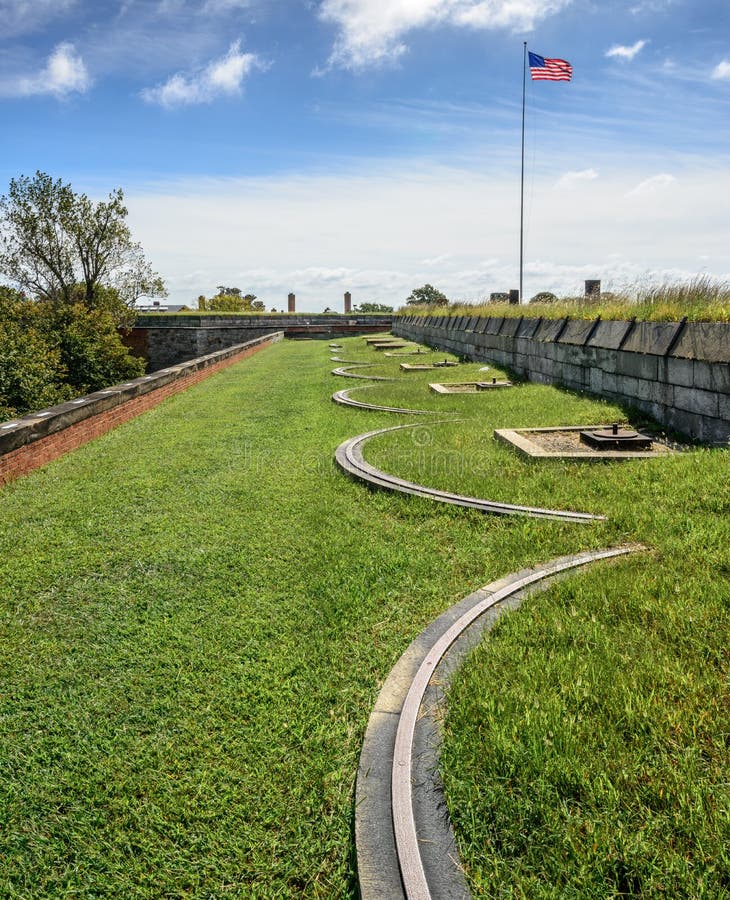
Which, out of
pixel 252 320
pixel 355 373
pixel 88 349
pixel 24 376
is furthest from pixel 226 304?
pixel 355 373

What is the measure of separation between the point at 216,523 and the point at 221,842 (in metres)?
2.85

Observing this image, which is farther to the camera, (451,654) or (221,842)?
(451,654)

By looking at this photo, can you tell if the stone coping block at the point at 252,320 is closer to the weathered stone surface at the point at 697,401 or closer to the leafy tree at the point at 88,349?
the leafy tree at the point at 88,349

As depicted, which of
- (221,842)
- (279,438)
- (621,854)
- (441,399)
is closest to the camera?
(621,854)

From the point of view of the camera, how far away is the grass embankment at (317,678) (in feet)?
6.28

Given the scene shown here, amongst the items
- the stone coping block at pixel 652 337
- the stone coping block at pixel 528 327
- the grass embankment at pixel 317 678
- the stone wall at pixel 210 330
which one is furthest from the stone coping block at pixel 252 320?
the grass embankment at pixel 317 678

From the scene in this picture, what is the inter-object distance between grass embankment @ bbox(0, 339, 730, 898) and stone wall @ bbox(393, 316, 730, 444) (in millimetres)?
1375

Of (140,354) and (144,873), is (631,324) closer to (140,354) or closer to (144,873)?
(144,873)

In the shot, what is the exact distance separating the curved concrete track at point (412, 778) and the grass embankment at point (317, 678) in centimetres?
7

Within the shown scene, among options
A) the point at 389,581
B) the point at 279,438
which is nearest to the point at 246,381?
the point at 279,438

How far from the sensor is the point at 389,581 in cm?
364

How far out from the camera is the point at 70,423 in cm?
777

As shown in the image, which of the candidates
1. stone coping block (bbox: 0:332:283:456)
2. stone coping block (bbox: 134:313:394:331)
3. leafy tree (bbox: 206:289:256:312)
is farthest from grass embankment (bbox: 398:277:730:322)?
leafy tree (bbox: 206:289:256:312)

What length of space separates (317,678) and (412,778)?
2.49ft
